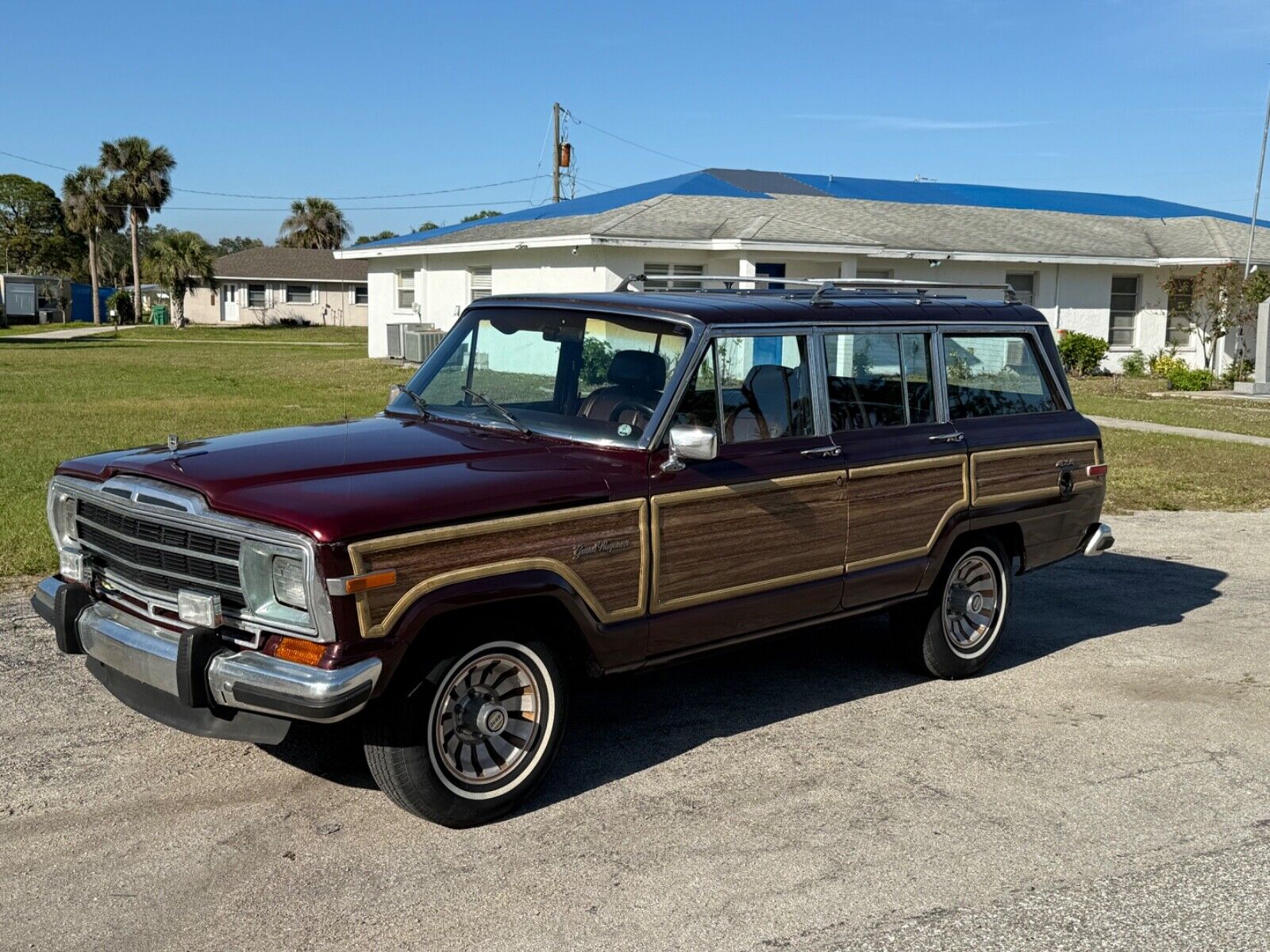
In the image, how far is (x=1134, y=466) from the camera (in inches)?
577

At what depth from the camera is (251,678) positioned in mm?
4184

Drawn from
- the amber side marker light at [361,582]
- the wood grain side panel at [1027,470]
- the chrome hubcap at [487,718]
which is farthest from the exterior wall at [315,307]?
the amber side marker light at [361,582]

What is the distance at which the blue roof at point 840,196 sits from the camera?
96.6 feet

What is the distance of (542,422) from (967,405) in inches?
92.9

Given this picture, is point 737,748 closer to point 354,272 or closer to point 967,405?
point 967,405

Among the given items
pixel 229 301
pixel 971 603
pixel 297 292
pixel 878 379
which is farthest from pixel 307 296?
pixel 878 379

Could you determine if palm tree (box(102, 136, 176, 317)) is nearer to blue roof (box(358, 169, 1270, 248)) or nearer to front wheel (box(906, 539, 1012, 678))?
blue roof (box(358, 169, 1270, 248))

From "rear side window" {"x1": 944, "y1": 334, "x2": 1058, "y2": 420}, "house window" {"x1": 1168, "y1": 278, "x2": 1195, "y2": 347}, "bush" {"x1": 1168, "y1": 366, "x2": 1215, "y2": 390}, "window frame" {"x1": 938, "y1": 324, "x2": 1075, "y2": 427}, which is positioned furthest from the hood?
"house window" {"x1": 1168, "y1": 278, "x2": 1195, "y2": 347}

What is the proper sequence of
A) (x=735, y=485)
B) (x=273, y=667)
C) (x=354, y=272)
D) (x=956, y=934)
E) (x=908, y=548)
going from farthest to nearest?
(x=354, y=272) → (x=908, y=548) → (x=735, y=485) → (x=273, y=667) → (x=956, y=934)

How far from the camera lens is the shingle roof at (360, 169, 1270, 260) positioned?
26.1 meters

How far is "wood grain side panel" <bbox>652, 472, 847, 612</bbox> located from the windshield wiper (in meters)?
0.76

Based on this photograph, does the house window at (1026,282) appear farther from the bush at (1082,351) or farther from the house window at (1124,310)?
the house window at (1124,310)

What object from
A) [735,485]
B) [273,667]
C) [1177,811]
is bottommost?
[1177,811]

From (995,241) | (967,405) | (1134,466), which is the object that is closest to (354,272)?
(995,241)
